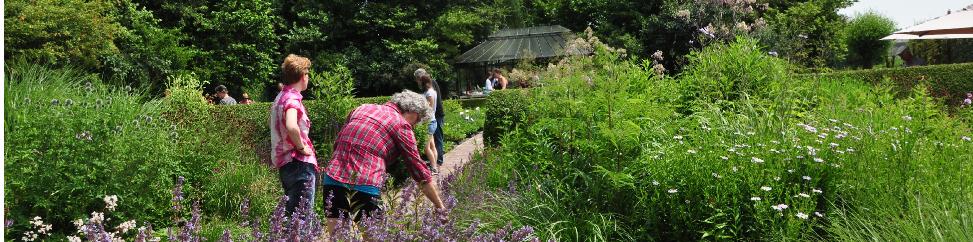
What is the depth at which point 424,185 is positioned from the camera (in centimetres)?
392

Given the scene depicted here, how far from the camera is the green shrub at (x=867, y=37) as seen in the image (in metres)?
43.8

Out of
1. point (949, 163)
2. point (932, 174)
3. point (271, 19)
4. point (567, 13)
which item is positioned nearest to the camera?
point (932, 174)

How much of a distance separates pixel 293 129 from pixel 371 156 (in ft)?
1.59

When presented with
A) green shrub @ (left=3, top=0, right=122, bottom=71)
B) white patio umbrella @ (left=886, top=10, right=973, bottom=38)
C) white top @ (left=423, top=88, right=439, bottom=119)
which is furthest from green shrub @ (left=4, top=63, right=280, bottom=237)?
green shrub @ (left=3, top=0, right=122, bottom=71)

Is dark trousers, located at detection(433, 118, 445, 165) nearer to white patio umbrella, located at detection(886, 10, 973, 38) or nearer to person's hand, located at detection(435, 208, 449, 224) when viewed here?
white patio umbrella, located at detection(886, 10, 973, 38)

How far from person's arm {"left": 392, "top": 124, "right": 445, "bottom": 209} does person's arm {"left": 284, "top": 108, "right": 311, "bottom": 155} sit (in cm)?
55

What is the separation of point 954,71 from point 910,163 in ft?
41.5

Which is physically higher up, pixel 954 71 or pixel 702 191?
pixel 702 191

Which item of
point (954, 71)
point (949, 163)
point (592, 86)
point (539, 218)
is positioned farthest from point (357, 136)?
point (954, 71)

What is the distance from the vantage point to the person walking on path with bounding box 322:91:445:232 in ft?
13.0

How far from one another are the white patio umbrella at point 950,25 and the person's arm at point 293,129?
7.19 metres

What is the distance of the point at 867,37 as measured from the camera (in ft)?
145

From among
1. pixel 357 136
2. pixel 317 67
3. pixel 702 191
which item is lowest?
pixel 317 67

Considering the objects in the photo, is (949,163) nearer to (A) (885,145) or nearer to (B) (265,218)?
(A) (885,145)
